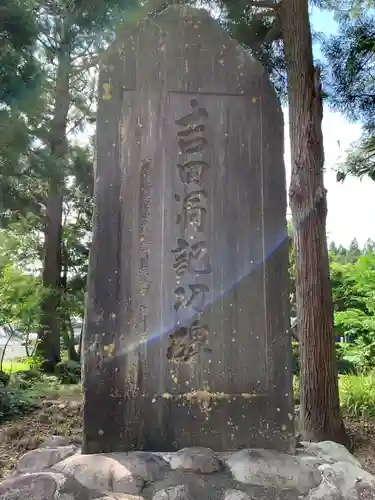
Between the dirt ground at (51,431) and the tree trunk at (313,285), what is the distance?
0.30 metres

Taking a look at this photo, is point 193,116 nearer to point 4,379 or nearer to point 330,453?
point 330,453

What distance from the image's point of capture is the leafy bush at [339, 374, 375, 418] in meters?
5.36

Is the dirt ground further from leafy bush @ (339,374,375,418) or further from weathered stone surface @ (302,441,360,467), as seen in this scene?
weathered stone surface @ (302,441,360,467)

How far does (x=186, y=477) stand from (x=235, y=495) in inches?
10.0

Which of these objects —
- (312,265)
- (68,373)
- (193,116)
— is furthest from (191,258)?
(68,373)

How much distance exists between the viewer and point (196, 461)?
2223mm

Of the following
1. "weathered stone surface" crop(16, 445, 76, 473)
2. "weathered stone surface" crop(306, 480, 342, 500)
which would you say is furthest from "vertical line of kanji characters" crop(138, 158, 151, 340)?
"weathered stone surface" crop(306, 480, 342, 500)

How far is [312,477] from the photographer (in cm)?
216

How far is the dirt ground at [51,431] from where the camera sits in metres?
3.96

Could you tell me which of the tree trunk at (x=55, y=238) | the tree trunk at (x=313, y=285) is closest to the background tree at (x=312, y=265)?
the tree trunk at (x=313, y=285)

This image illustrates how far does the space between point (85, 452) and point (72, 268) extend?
9.58m

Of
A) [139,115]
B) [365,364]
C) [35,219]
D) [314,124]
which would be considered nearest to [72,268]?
[35,219]

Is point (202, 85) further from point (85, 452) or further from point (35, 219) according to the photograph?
point (35, 219)

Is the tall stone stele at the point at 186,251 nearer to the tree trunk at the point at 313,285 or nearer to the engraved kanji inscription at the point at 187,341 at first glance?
the engraved kanji inscription at the point at 187,341
